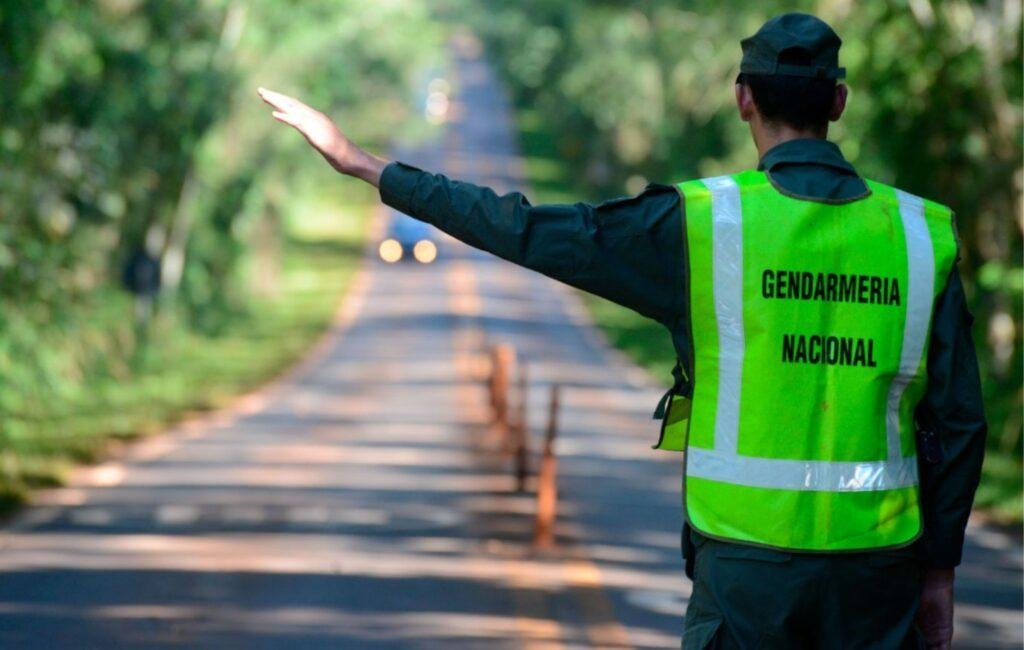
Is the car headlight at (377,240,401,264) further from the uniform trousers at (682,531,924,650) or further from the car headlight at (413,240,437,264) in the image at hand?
the uniform trousers at (682,531,924,650)

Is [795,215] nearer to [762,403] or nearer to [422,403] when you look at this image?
[762,403]

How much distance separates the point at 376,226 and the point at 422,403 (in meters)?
53.6

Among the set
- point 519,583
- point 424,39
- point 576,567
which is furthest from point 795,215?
point 424,39

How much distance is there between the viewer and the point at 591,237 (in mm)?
4168

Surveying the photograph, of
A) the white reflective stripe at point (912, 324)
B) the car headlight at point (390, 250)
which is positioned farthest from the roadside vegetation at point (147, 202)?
the white reflective stripe at point (912, 324)

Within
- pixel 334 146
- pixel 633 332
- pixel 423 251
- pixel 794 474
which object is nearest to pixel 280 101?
pixel 334 146

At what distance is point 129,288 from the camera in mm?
40250

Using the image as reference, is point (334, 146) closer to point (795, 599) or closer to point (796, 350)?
point (796, 350)

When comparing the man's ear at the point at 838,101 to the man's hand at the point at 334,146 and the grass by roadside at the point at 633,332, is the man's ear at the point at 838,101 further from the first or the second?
the grass by roadside at the point at 633,332

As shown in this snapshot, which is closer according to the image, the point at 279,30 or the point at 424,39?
the point at 279,30

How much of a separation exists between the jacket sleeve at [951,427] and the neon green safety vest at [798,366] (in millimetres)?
43

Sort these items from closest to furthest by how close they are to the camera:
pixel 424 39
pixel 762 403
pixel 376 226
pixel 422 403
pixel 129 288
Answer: pixel 762 403 → pixel 422 403 → pixel 129 288 → pixel 424 39 → pixel 376 226

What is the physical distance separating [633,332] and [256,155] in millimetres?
12519

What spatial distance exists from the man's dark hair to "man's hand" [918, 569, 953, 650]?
95 cm
